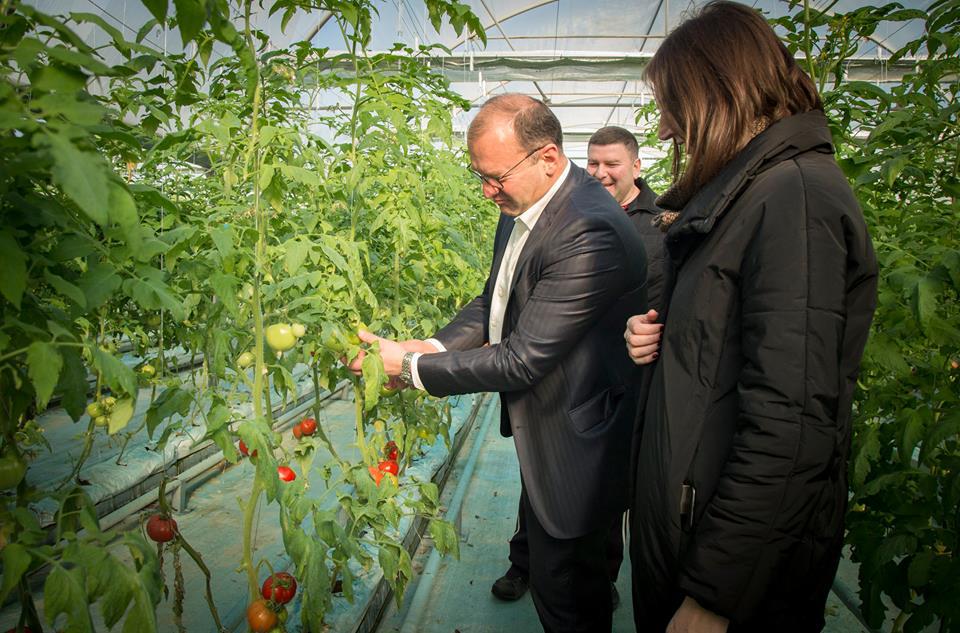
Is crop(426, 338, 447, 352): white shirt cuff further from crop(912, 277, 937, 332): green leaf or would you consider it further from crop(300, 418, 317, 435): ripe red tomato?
crop(912, 277, 937, 332): green leaf

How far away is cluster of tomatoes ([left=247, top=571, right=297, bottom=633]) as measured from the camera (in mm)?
1652

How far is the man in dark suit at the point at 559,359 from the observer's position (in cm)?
161

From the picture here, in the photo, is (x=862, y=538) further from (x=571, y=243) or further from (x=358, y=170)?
(x=358, y=170)

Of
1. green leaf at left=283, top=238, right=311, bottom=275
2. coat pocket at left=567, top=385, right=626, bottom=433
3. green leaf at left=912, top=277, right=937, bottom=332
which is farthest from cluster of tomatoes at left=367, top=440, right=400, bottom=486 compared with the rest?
green leaf at left=912, top=277, right=937, bottom=332

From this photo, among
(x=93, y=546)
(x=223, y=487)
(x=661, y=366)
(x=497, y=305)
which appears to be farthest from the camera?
(x=223, y=487)

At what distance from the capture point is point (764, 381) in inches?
36.1

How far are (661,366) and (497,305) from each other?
2.94 feet

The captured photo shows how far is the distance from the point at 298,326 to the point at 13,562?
0.79 m

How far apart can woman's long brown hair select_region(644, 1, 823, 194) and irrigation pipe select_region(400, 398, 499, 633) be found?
1925mm

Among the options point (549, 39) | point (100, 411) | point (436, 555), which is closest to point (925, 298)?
point (436, 555)

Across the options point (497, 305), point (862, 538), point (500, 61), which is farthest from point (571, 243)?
point (500, 61)

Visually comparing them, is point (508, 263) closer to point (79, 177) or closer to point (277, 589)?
point (277, 589)

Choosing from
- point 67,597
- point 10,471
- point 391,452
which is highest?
point 10,471

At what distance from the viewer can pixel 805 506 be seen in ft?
3.09
